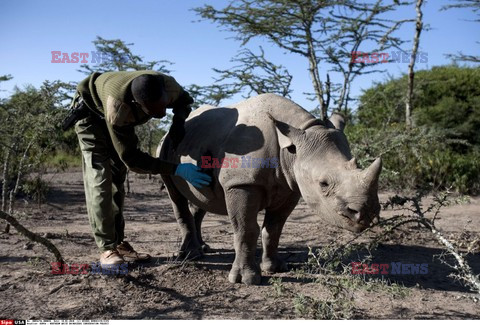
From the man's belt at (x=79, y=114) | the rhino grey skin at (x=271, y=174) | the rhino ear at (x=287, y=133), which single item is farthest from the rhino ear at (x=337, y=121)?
the man's belt at (x=79, y=114)

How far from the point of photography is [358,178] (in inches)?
113

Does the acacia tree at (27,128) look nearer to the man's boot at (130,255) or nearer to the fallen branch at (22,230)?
the man's boot at (130,255)

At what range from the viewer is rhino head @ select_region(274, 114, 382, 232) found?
9.37 ft

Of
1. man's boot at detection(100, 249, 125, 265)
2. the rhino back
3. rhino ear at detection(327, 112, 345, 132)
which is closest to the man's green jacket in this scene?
the rhino back

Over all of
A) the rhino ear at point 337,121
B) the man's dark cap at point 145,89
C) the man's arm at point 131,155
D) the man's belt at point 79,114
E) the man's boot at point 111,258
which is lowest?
the man's boot at point 111,258

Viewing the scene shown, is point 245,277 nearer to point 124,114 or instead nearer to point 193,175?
point 193,175

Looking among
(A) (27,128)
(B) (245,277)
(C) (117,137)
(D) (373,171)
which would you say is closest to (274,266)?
(B) (245,277)

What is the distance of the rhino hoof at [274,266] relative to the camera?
3.96 metres

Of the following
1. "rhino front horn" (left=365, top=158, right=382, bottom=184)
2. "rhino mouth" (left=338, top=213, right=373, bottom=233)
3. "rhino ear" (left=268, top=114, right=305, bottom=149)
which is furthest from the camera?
"rhino ear" (left=268, top=114, right=305, bottom=149)

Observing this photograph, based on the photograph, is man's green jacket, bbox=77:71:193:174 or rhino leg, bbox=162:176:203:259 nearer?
man's green jacket, bbox=77:71:193:174

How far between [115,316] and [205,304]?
640 mm

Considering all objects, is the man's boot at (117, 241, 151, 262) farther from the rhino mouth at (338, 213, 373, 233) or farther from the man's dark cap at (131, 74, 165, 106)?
the rhino mouth at (338, 213, 373, 233)

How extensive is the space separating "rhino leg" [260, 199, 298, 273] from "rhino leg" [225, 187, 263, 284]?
34 cm

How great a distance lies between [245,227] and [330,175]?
891mm
